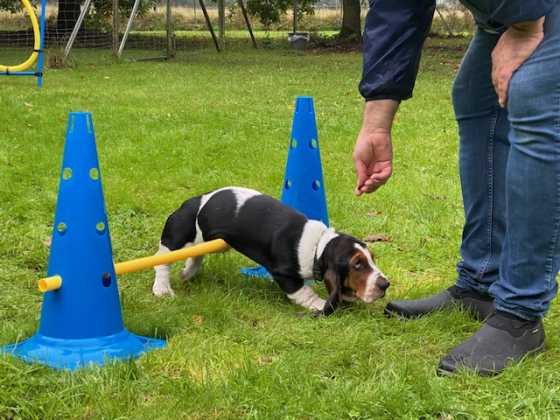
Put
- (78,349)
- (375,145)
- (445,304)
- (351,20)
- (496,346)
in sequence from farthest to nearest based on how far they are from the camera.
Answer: (351,20) < (445,304) < (375,145) < (78,349) < (496,346)

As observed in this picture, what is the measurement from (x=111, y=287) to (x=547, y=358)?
1507 millimetres

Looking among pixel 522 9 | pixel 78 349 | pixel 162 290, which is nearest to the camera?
pixel 522 9

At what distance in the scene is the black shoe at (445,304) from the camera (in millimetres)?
3080

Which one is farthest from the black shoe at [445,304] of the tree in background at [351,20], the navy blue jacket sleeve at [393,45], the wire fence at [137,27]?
the tree in background at [351,20]

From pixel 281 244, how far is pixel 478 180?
879 millimetres

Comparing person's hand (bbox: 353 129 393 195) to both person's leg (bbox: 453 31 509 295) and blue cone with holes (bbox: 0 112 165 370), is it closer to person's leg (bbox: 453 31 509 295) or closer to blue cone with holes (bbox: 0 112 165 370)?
person's leg (bbox: 453 31 509 295)

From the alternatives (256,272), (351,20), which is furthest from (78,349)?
(351,20)

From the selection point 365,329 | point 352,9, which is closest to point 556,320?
point 365,329

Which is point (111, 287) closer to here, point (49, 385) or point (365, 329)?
point (49, 385)

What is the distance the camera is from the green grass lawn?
225 centimetres

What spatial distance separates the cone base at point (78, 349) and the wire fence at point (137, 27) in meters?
12.3

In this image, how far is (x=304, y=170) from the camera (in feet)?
12.9

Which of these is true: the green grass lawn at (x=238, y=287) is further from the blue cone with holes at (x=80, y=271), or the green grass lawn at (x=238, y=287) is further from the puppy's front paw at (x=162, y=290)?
the blue cone with holes at (x=80, y=271)

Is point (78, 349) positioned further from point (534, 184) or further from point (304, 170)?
point (304, 170)
